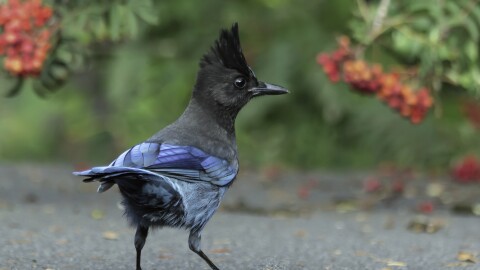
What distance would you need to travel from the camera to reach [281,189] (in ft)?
27.0

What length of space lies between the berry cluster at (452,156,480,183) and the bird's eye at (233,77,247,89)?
149 inches

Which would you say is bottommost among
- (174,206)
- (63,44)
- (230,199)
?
(230,199)

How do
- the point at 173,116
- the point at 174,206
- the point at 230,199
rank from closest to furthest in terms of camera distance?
the point at 174,206 < the point at 230,199 < the point at 173,116

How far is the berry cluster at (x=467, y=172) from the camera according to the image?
827 cm

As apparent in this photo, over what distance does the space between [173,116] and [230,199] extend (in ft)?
5.56

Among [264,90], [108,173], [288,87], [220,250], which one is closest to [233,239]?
[220,250]

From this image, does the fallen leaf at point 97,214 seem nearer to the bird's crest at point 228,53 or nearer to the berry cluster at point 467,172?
the bird's crest at point 228,53

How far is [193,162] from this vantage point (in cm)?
452

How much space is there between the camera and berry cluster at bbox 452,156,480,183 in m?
8.27

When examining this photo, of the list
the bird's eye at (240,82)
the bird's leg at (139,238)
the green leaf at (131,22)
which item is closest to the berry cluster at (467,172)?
the green leaf at (131,22)

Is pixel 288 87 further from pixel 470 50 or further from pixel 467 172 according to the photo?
pixel 470 50

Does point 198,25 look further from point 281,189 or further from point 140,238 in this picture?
point 140,238

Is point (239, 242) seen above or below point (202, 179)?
below

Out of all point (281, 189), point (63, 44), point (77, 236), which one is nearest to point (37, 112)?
point (281, 189)
